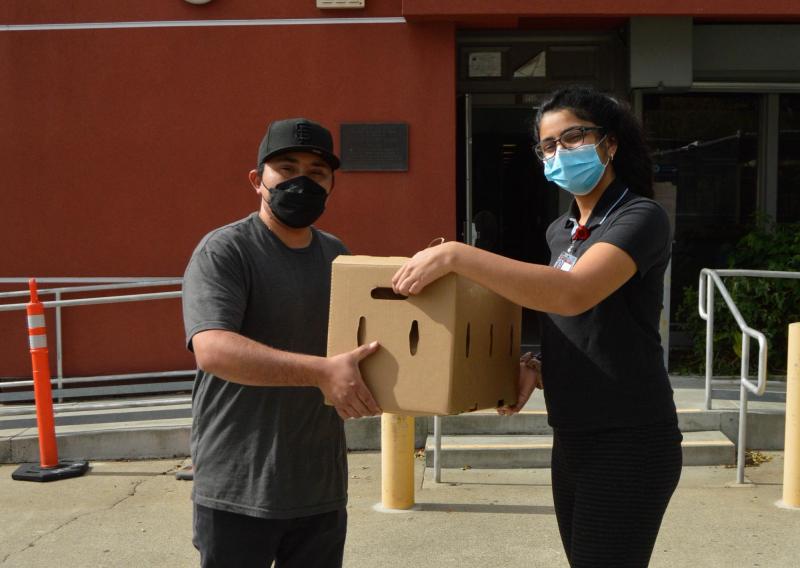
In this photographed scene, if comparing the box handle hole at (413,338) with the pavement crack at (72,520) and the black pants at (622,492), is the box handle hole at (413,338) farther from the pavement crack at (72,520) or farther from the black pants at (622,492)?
the pavement crack at (72,520)

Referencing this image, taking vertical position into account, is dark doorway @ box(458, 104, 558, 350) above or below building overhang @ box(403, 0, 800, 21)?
below

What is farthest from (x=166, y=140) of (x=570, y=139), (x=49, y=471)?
(x=570, y=139)

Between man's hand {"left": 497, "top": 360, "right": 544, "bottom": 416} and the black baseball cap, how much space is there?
89 centimetres

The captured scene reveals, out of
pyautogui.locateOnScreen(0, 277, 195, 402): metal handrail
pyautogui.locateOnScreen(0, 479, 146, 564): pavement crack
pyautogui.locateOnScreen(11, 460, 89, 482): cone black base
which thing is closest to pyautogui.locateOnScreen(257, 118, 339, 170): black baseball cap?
pyautogui.locateOnScreen(0, 479, 146, 564): pavement crack

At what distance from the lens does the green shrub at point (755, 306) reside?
26.7 ft

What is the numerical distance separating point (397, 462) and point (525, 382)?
9.38 ft

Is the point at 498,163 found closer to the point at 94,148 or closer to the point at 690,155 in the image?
the point at 690,155

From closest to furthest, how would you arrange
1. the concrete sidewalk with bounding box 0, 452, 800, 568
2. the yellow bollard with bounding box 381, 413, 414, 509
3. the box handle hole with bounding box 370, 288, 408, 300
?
1. the box handle hole with bounding box 370, 288, 408, 300
2. the concrete sidewalk with bounding box 0, 452, 800, 568
3. the yellow bollard with bounding box 381, 413, 414, 509

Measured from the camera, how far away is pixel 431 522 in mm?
5512

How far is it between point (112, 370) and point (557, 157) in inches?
259

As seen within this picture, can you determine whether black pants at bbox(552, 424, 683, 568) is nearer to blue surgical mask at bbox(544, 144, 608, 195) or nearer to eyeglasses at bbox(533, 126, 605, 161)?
blue surgical mask at bbox(544, 144, 608, 195)

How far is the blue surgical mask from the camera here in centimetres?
268

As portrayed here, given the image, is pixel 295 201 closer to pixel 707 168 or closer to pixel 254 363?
pixel 254 363

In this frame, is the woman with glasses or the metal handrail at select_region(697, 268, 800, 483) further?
the metal handrail at select_region(697, 268, 800, 483)
